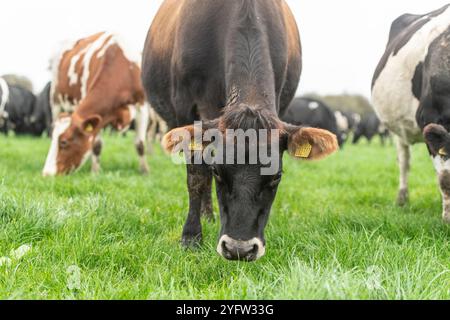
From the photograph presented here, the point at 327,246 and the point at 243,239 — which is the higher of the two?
the point at 243,239

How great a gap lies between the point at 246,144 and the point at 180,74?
1.39 metres

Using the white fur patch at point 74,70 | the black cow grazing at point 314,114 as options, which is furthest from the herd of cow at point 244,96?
the black cow grazing at point 314,114

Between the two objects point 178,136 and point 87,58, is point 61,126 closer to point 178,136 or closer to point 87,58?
point 87,58

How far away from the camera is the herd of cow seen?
311cm

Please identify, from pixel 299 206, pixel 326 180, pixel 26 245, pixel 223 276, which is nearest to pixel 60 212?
pixel 26 245

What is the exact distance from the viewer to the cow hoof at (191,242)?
3938mm

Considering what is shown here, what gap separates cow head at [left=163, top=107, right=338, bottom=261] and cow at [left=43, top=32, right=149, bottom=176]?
470 centimetres

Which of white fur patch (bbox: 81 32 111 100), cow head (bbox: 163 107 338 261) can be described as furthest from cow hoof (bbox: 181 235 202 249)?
white fur patch (bbox: 81 32 111 100)

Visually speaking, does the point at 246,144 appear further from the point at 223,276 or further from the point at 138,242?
the point at 138,242

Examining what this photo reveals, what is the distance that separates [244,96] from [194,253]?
119 cm

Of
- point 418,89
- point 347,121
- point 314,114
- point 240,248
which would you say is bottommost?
point 347,121

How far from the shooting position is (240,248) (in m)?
2.98

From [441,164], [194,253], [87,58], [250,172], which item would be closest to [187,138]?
[250,172]

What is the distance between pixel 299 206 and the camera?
19.1 feet
